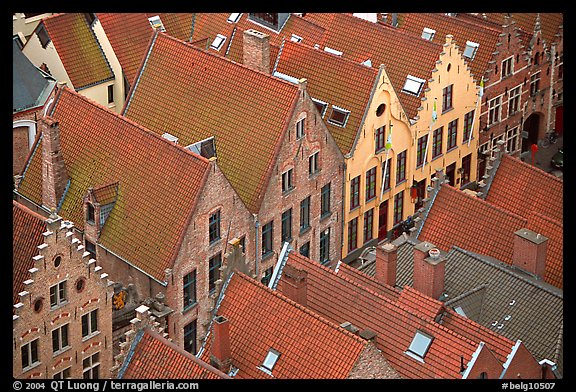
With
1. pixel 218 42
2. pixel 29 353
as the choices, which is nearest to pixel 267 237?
pixel 29 353

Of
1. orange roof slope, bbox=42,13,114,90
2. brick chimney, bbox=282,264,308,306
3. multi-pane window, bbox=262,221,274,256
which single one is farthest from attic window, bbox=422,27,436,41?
brick chimney, bbox=282,264,308,306

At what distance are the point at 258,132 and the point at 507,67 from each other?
2188 cm

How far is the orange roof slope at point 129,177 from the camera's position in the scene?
242 feet

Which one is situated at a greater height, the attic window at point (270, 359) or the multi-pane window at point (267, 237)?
the multi-pane window at point (267, 237)

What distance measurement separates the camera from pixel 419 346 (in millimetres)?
64375

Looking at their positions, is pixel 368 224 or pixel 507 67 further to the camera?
pixel 507 67

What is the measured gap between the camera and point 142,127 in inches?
3022

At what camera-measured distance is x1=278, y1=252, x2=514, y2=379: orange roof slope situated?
63.6 meters

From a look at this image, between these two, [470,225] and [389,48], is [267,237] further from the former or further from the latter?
[389,48]

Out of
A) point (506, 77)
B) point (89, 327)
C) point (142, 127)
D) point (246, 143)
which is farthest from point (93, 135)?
point (506, 77)

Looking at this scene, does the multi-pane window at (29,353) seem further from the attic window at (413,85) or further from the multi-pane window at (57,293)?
the attic window at (413,85)

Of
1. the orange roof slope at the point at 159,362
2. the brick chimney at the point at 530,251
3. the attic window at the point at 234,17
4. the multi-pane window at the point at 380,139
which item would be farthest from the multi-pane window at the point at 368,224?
the orange roof slope at the point at 159,362

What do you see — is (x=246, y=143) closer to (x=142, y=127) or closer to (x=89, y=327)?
(x=142, y=127)

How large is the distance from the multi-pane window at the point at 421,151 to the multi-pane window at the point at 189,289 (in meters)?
20.2
